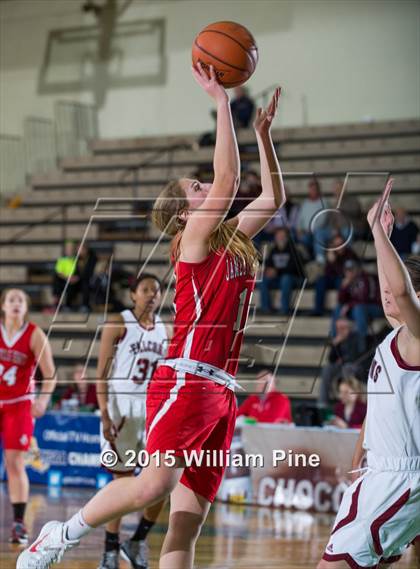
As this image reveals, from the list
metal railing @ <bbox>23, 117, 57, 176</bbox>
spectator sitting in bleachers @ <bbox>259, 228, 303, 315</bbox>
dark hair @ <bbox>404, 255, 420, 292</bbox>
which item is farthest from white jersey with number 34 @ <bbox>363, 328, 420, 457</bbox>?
metal railing @ <bbox>23, 117, 57, 176</bbox>

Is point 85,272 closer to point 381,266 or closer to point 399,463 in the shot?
point 381,266

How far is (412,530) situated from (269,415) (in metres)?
6.26

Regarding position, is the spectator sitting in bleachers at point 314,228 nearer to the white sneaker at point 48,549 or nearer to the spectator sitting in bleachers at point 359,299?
the spectator sitting in bleachers at point 359,299

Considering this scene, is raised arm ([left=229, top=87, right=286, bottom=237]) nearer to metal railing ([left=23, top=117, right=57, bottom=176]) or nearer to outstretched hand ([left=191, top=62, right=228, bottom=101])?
outstretched hand ([left=191, top=62, right=228, bottom=101])

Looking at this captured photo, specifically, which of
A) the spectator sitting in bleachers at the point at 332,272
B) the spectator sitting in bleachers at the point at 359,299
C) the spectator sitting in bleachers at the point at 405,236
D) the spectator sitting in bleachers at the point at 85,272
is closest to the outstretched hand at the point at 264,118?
the spectator sitting in bleachers at the point at 359,299

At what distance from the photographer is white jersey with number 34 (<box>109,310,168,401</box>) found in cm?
656

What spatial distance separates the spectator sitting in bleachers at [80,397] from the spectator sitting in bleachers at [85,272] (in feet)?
7.81

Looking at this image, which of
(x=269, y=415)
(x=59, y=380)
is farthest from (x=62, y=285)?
(x=269, y=415)

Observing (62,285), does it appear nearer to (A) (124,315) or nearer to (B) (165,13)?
(B) (165,13)

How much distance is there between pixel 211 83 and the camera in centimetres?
396

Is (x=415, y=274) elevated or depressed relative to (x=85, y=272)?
elevated

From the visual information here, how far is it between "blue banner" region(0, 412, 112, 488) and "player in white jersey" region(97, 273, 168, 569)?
3790mm

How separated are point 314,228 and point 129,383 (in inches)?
267

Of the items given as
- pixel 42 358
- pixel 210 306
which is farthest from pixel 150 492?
pixel 42 358
